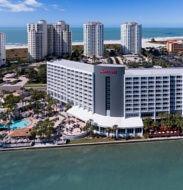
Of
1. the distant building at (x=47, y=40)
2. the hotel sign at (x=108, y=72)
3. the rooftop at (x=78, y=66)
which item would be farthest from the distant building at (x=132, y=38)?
the hotel sign at (x=108, y=72)

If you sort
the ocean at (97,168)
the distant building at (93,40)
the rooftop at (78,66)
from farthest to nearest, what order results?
the distant building at (93,40) → the rooftop at (78,66) → the ocean at (97,168)

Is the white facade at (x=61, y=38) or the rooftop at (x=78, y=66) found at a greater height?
the white facade at (x=61, y=38)

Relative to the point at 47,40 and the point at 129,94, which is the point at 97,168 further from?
the point at 47,40

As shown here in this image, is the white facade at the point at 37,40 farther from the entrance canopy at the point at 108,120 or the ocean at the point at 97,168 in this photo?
the ocean at the point at 97,168

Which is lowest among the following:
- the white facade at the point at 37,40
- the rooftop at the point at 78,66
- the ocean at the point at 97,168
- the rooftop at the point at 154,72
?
the ocean at the point at 97,168

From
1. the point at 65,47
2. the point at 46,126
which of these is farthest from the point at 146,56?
the point at 46,126
